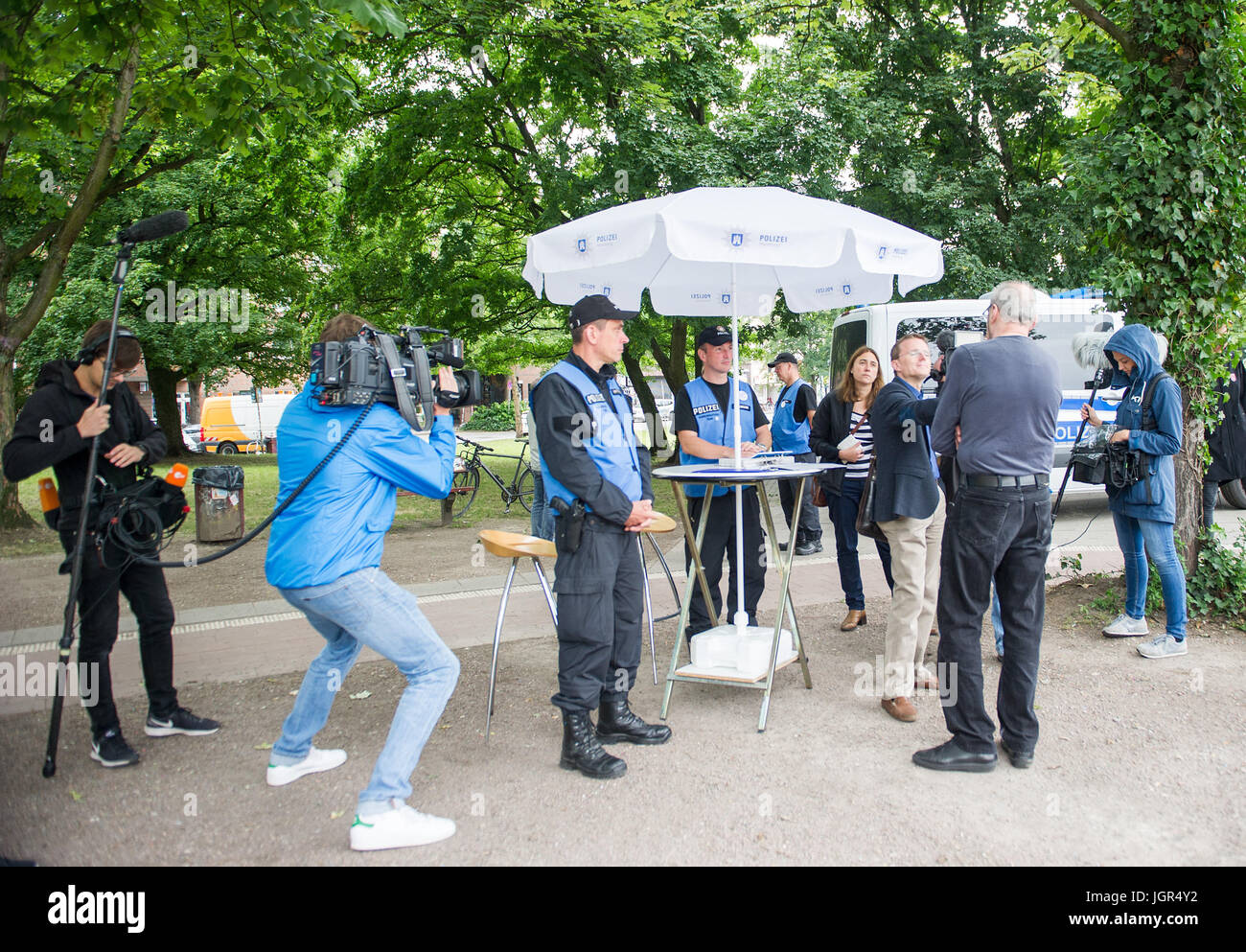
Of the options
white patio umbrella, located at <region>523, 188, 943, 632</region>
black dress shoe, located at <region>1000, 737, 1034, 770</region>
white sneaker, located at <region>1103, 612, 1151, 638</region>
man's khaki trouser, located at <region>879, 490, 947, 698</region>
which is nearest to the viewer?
black dress shoe, located at <region>1000, 737, 1034, 770</region>

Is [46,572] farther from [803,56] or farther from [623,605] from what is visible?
[803,56]

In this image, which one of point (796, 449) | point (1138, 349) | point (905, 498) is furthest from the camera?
point (796, 449)

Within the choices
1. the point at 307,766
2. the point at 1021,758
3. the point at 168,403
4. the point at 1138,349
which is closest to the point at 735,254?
the point at 1021,758

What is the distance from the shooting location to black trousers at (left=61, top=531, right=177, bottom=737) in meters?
4.04

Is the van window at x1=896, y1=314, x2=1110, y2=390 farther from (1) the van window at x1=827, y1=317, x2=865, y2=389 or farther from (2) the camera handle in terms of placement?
(2) the camera handle

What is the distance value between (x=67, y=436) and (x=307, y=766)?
1756 mm

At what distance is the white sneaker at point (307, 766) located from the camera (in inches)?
150

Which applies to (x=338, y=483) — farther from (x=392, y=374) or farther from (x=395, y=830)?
(x=395, y=830)

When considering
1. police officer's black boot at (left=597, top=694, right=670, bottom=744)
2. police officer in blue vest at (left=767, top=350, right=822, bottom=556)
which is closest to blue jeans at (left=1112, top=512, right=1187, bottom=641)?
police officer's black boot at (left=597, top=694, right=670, bottom=744)

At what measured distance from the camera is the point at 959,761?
12.6ft

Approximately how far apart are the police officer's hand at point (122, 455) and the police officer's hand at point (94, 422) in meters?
0.25

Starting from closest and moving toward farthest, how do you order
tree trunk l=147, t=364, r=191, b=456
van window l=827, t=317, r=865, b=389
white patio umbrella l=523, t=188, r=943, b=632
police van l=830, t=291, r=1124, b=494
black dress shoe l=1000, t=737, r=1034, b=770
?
black dress shoe l=1000, t=737, r=1034, b=770 < white patio umbrella l=523, t=188, r=943, b=632 < police van l=830, t=291, r=1124, b=494 < van window l=827, t=317, r=865, b=389 < tree trunk l=147, t=364, r=191, b=456

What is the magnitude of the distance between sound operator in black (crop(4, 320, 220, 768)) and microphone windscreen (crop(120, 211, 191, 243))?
16.7 inches
